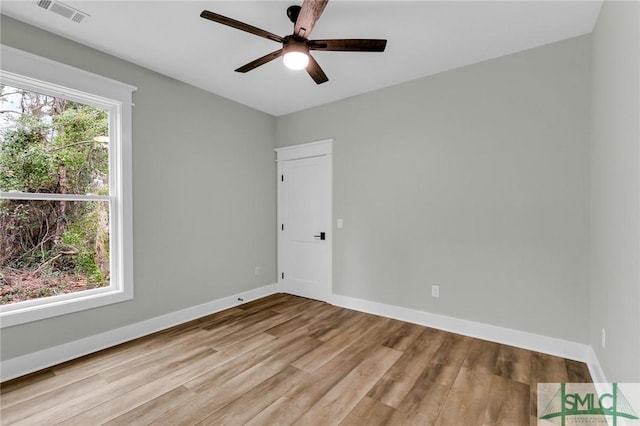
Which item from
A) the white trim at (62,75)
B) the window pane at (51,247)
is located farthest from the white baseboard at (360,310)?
the white trim at (62,75)

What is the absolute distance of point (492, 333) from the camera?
9.39ft

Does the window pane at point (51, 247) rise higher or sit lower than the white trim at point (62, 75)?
lower

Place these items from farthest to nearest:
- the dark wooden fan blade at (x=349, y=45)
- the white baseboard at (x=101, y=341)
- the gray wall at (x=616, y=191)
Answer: the white baseboard at (x=101, y=341) → the dark wooden fan blade at (x=349, y=45) → the gray wall at (x=616, y=191)

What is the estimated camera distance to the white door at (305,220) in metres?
4.12

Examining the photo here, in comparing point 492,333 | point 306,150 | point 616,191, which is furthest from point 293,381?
point 306,150

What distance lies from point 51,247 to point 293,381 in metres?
2.42

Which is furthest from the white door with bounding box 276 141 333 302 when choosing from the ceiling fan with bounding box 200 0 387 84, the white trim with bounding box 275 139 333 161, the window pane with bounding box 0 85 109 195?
the window pane with bounding box 0 85 109 195

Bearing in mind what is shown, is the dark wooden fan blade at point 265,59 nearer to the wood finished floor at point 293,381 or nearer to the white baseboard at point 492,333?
the wood finished floor at point 293,381

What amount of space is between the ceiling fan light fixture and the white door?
1.88m

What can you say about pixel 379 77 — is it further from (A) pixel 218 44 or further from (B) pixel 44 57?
(B) pixel 44 57

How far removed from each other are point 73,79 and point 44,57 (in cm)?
22

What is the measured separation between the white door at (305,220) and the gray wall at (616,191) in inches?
108

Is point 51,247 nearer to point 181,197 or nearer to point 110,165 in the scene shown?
point 110,165

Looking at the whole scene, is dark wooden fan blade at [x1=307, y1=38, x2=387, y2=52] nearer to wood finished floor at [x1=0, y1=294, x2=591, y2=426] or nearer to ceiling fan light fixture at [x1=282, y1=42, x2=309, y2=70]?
ceiling fan light fixture at [x1=282, y1=42, x2=309, y2=70]
